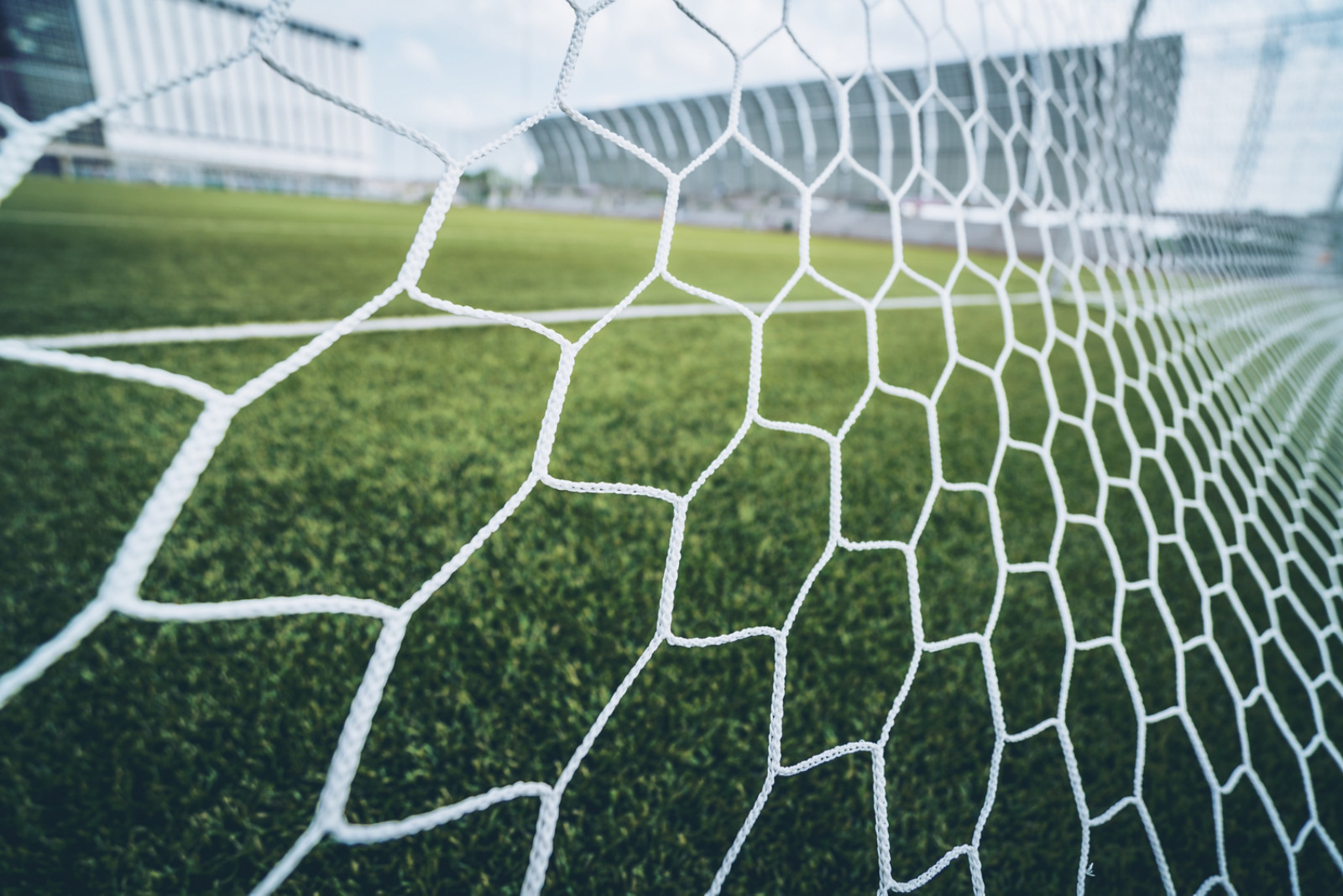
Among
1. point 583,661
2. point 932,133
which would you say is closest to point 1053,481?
point 583,661

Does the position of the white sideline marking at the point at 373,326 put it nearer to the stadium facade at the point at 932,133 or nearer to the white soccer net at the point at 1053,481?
the white soccer net at the point at 1053,481

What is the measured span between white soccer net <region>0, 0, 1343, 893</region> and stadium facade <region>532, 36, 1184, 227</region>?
0.05ft

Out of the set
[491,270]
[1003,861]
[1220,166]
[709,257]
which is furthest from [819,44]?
[709,257]

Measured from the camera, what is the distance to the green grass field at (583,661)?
1.66 ft

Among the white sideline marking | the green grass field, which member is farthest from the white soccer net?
the white sideline marking

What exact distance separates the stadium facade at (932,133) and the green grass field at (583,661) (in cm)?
49

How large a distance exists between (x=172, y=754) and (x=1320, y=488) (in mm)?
1888

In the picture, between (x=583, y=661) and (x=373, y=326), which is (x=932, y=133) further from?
(x=583, y=661)

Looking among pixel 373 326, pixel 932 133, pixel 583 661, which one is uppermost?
pixel 932 133

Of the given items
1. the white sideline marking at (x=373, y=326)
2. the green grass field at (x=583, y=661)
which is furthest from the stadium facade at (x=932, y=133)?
the white sideline marking at (x=373, y=326)

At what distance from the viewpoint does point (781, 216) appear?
471 inches

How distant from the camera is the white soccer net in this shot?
0.96 feet

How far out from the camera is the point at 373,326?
1872 millimetres

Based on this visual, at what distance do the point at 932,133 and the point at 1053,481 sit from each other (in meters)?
4.49
